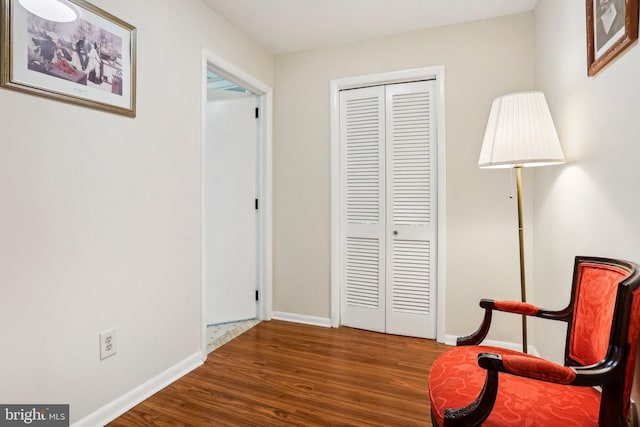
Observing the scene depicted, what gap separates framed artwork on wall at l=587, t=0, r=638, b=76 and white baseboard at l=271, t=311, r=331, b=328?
2.56 m

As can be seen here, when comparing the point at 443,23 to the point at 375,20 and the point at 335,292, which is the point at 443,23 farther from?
the point at 335,292

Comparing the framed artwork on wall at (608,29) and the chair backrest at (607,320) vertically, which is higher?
the framed artwork on wall at (608,29)

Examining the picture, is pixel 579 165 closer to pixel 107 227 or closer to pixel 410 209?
pixel 410 209

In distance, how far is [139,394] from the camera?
194 centimetres

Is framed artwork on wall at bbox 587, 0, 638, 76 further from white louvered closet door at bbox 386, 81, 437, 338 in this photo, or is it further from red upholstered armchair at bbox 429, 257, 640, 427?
white louvered closet door at bbox 386, 81, 437, 338

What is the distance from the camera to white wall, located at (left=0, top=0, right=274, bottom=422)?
1412 mm

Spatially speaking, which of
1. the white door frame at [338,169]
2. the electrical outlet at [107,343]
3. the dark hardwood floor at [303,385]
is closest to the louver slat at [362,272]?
the white door frame at [338,169]

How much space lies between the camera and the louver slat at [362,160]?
2961 millimetres

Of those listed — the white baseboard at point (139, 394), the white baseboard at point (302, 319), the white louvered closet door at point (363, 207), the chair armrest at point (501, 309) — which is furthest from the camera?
the white baseboard at point (302, 319)

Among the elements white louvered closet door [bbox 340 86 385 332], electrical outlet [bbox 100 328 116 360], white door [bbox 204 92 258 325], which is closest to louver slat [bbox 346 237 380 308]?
white louvered closet door [bbox 340 86 385 332]

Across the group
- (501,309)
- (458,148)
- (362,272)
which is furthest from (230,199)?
(501,309)

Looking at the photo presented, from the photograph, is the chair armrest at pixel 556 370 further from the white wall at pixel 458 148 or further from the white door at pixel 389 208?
the white door at pixel 389 208

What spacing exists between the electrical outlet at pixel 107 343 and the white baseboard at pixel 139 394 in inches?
10.3

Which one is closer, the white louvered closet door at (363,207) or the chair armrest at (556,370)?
the chair armrest at (556,370)
